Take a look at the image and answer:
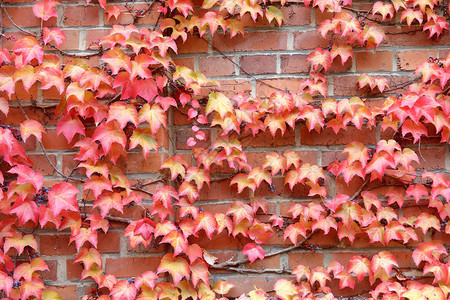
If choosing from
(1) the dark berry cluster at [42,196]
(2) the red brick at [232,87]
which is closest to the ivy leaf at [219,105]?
(2) the red brick at [232,87]

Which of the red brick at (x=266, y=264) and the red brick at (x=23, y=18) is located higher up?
the red brick at (x=23, y=18)

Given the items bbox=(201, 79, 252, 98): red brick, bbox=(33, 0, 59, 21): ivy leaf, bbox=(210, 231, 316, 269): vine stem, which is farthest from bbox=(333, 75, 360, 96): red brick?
bbox=(33, 0, 59, 21): ivy leaf

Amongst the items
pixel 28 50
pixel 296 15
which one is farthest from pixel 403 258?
pixel 28 50

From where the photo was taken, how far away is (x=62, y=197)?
1425mm

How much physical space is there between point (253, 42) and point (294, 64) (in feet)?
0.62

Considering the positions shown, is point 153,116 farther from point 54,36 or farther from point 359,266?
point 359,266

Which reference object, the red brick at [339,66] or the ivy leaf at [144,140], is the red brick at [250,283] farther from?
the red brick at [339,66]

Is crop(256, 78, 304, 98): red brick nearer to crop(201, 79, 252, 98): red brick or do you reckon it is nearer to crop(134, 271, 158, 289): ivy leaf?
crop(201, 79, 252, 98): red brick

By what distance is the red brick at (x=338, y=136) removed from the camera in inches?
63.9

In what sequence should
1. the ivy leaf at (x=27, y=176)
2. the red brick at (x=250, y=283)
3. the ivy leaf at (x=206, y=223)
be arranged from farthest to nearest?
the red brick at (x=250, y=283) → the ivy leaf at (x=206, y=223) → the ivy leaf at (x=27, y=176)

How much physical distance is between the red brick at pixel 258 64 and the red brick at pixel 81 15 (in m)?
0.59

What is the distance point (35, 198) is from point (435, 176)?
1.49 meters

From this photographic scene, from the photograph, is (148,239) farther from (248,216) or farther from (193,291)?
(248,216)

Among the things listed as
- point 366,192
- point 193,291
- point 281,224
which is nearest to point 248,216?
point 281,224
